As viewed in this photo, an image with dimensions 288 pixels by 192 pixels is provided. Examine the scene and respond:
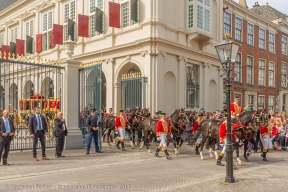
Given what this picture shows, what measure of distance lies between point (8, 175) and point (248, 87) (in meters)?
25.3

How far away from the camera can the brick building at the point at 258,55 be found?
29297 mm

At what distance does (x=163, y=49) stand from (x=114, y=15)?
400 cm

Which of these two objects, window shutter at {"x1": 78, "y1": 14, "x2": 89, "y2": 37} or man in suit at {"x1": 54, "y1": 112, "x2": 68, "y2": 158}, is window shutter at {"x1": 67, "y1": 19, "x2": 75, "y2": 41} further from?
man in suit at {"x1": 54, "y1": 112, "x2": 68, "y2": 158}

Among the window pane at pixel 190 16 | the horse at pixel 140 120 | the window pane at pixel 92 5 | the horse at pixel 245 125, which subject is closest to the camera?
the horse at pixel 245 125

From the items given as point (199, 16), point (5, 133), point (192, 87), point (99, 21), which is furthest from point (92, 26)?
point (5, 133)

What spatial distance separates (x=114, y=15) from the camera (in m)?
21.2

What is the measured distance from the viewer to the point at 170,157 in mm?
12352

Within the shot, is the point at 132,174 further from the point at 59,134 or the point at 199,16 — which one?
the point at 199,16

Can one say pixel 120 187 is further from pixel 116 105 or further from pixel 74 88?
pixel 116 105

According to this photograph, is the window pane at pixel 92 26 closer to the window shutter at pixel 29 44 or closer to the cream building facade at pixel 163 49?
the cream building facade at pixel 163 49

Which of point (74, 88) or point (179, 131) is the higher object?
point (74, 88)

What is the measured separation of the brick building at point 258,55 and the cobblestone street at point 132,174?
17.2 meters

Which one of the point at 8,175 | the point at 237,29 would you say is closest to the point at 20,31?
the point at 237,29

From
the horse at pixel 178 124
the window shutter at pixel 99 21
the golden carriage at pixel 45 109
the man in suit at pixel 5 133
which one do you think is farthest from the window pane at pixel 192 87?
the man in suit at pixel 5 133
